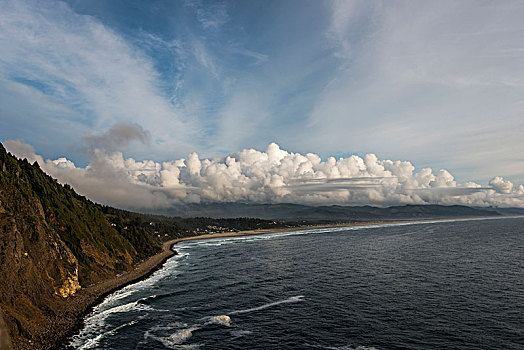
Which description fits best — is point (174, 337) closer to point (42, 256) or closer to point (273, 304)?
point (273, 304)

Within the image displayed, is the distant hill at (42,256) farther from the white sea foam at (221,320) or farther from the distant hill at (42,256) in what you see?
the white sea foam at (221,320)

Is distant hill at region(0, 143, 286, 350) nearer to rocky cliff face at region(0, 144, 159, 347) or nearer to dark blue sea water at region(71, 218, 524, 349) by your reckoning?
rocky cliff face at region(0, 144, 159, 347)

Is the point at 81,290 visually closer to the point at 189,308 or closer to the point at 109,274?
the point at 109,274

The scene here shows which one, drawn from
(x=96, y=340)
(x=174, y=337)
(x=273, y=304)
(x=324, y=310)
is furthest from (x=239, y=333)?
(x=96, y=340)

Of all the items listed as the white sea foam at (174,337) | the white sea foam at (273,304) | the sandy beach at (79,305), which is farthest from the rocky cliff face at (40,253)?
the white sea foam at (273,304)

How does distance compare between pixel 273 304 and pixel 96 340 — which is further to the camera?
pixel 273 304

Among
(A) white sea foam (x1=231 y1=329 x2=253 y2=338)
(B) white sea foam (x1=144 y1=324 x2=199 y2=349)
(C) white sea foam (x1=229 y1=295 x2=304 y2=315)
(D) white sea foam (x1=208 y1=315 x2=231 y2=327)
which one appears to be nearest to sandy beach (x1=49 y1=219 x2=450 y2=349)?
(B) white sea foam (x1=144 y1=324 x2=199 y2=349)

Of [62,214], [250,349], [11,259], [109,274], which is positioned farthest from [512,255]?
[62,214]

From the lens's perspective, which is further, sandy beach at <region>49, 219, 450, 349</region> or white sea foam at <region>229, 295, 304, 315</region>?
white sea foam at <region>229, 295, 304, 315</region>
